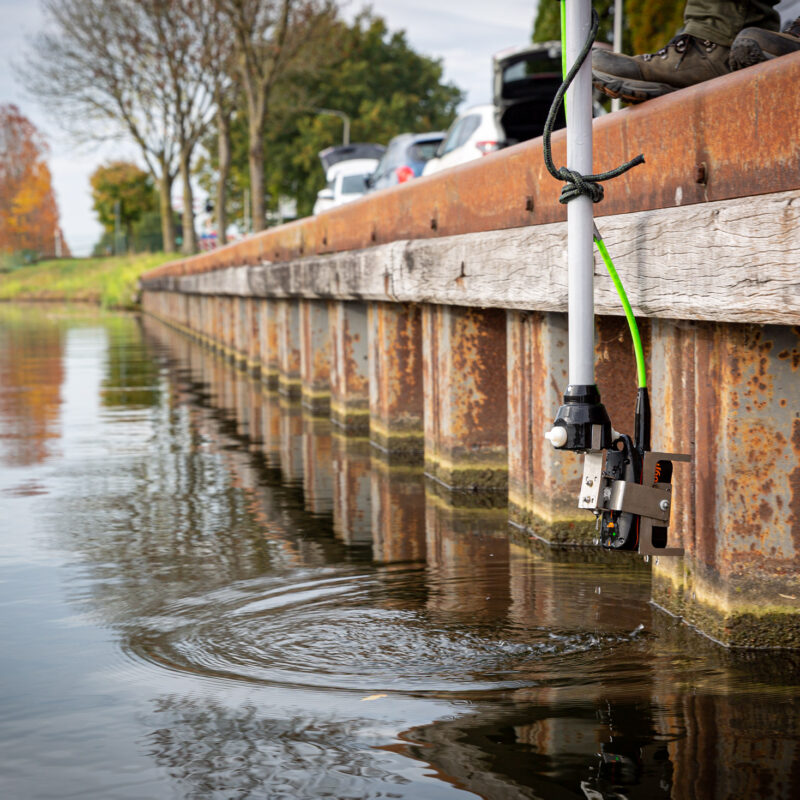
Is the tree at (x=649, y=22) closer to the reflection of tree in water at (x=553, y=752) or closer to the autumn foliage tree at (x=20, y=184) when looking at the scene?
the reflection of tree in water at (x=553, y=752)

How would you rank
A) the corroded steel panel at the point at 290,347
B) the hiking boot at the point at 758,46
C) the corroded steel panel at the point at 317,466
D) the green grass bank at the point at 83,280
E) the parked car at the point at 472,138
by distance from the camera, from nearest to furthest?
the hiking boot at the point at 758,46 < the corroded steel panel at the point at 317,466 < the corroded steel panel at the point at 290,347 < the parked car at the point at 472,138 < the green grass bank at the point at 83,280

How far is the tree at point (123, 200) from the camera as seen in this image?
87500mm

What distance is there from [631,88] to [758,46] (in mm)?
577

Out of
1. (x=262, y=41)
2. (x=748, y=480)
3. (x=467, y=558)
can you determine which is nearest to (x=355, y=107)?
(x=262, y=41)

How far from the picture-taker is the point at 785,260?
395cm

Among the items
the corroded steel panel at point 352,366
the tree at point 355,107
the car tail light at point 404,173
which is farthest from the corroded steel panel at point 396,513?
the tree at point 355,107

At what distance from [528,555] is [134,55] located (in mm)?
40895

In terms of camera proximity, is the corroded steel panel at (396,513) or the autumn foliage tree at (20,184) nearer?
the corroded steel panel at (396,513)

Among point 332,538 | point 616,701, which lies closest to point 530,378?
point 332,538

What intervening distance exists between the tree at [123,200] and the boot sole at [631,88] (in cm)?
7840

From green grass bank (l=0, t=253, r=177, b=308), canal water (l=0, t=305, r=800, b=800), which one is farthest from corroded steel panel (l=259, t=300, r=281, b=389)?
green grass bank (l=0, t=253, r=177, b=308)

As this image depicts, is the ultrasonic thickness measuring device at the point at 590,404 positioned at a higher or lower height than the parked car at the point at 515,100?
lower

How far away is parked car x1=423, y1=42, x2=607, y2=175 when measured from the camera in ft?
61.5

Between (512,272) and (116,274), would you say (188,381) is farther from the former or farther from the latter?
(116,274)
